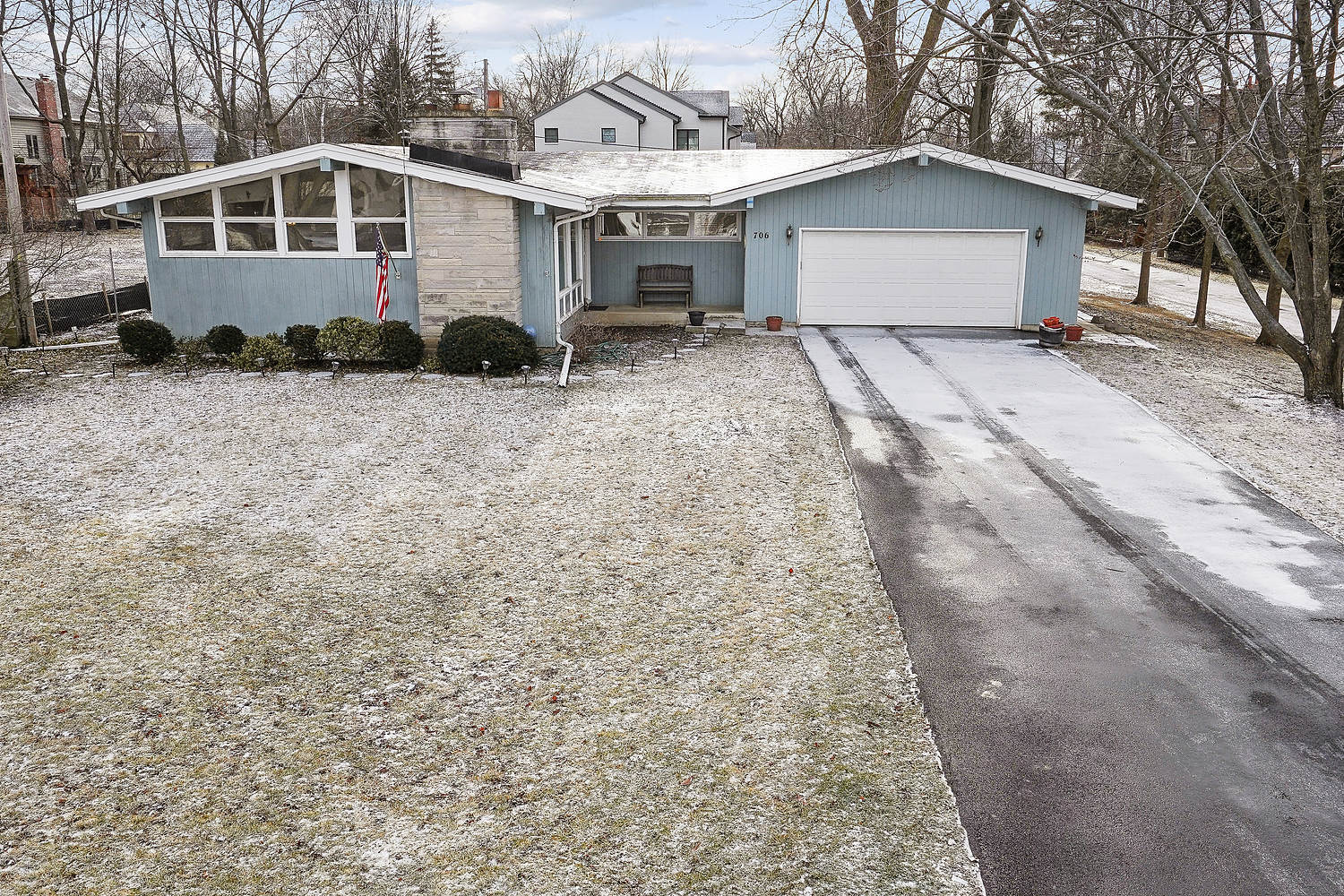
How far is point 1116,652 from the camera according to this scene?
6.16 m

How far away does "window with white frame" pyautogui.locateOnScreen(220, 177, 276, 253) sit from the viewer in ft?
50.2

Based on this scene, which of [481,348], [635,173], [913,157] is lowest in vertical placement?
[481,348]

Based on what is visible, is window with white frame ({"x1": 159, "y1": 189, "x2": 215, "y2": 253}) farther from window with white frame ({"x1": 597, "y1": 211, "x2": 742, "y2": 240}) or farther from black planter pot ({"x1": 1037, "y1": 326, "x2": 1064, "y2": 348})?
black planter pot ({"x1": 1037, "y1": 326, "x2": 1064, "y2": 348})

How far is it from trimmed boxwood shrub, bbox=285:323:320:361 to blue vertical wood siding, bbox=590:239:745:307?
22.7 feet

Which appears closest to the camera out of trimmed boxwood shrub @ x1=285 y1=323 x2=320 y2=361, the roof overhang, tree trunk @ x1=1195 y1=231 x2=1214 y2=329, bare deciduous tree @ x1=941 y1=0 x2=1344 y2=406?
bare deciduous tree @ x1=941 y1=0 x2=1344 y2=406

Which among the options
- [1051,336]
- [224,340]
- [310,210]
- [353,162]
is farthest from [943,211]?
[224,340]

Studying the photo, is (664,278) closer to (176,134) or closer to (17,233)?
(17,233)

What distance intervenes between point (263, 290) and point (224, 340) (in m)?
1.22

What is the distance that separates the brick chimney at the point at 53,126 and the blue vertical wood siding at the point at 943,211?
44.1 metres

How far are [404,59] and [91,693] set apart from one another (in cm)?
3985

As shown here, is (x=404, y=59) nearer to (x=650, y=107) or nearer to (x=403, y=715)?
(x=650, y=107)

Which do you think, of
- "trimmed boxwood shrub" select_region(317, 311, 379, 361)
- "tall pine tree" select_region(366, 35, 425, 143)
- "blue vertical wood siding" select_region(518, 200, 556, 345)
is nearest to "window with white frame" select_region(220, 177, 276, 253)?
"trimmed boxwood shrub" select_region(317, 311, 379, 361)

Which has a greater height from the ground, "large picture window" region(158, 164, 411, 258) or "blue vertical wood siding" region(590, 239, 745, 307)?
"large picture window" region(158, 164, 411, 258)

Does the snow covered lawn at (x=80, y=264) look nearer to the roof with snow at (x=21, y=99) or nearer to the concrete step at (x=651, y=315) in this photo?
the concrete step at (x=651, y=315)
